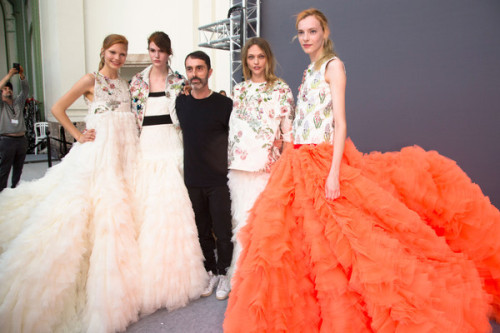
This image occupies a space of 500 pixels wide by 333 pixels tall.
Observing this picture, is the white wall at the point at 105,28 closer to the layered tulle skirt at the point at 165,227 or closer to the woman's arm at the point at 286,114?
Result: the layered tulle skirt at the point at 165,227

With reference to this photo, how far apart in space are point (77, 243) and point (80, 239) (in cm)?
3

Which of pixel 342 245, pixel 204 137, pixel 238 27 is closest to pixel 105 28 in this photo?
pixel 238 27

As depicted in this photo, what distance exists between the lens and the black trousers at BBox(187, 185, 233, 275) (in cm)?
251

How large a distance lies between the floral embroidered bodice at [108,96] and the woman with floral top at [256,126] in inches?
34.2

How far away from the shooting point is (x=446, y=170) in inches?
90.7

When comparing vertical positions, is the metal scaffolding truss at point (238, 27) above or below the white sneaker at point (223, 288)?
above

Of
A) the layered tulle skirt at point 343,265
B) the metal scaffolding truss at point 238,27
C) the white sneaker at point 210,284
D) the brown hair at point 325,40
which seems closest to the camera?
the layered tulle skirt at point 343,265

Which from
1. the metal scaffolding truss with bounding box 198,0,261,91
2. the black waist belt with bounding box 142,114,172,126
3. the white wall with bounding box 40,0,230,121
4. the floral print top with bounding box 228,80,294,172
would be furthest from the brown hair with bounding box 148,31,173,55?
the white wall with bounding box 40,0,230,121

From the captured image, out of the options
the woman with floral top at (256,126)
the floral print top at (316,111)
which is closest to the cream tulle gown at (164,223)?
the woman with floral top at (256,126)

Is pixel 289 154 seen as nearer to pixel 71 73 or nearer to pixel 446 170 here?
pixel 446 170

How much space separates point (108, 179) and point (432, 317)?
212 centimetres

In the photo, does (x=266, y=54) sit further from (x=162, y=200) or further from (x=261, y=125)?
(x=162, y=200)

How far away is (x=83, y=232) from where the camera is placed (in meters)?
2.15

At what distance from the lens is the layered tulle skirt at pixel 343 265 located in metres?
1.42
